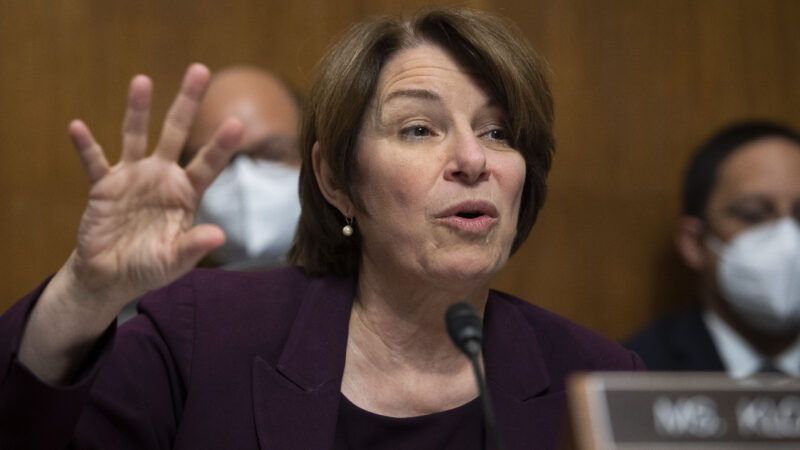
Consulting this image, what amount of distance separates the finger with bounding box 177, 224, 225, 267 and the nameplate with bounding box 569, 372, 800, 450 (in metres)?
0.56

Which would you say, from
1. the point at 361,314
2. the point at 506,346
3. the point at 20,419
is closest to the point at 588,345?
the point at 506,346

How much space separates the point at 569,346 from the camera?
2170 mm

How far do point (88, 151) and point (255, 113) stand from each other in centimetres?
174

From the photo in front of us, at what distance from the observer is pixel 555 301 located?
12.2 ft

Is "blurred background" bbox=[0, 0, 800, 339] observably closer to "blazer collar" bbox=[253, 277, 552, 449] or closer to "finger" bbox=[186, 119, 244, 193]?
"blazer collar" bbox=[253, 277, 552, 449]

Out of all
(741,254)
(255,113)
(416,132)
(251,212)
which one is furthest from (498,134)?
(741,254)

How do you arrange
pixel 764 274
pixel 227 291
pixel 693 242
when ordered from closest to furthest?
pixel 227 291, pixel 764 274, pixel 693 242

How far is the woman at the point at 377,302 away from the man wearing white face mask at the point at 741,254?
128 cm

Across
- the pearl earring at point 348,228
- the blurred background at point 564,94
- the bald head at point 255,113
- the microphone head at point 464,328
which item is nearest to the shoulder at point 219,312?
the pearl earring at point 348,228

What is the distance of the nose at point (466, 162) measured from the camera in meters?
1.91

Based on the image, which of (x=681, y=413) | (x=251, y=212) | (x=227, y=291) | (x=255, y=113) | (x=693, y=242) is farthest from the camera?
(x=693, y=242)

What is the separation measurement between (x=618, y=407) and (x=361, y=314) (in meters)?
0.93

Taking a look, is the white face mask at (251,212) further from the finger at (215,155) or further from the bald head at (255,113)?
the finger at (215,155)

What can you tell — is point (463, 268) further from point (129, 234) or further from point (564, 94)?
point (564, 94)
